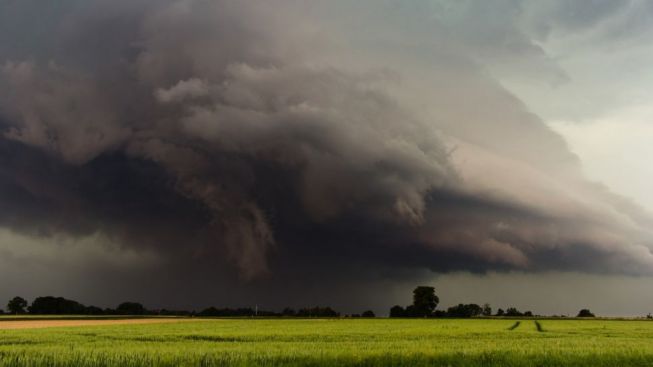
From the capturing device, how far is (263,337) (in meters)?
37.9

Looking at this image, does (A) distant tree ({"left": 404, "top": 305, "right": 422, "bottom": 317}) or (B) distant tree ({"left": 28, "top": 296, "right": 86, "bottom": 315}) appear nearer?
(A) distant tree ({"left": 404, "top": 305, "right": 422, "bottom": 317})

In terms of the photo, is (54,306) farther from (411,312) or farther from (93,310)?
(411,312)

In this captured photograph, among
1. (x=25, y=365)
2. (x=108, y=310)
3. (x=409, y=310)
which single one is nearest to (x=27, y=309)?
(x=108, y=310)

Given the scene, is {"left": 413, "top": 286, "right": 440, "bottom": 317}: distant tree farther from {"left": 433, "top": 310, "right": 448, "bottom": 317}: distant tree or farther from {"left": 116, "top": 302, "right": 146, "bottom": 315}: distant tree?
{"left": 116, "top": 302, "right": 146, "bottom": 315}: distant tree

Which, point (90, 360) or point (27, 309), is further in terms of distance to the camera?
point (27, 309)

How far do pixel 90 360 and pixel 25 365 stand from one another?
1.86 m

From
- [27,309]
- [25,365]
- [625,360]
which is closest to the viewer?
[25,365]

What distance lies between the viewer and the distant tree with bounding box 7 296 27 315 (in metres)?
183

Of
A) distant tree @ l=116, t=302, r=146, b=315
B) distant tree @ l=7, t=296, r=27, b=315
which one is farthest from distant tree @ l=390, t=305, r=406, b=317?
distant tree @ l=7, t=296, r=27, b=315

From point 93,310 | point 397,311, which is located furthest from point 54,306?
point 397,311

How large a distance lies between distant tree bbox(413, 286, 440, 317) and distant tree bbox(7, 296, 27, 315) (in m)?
137

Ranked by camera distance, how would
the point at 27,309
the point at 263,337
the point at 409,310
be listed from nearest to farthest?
1. the point at 263,337
2. the point at 409,310
3. the point at 27,309

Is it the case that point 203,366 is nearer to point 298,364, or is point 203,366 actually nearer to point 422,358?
point 298,364

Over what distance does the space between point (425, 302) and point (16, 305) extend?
14233cm
